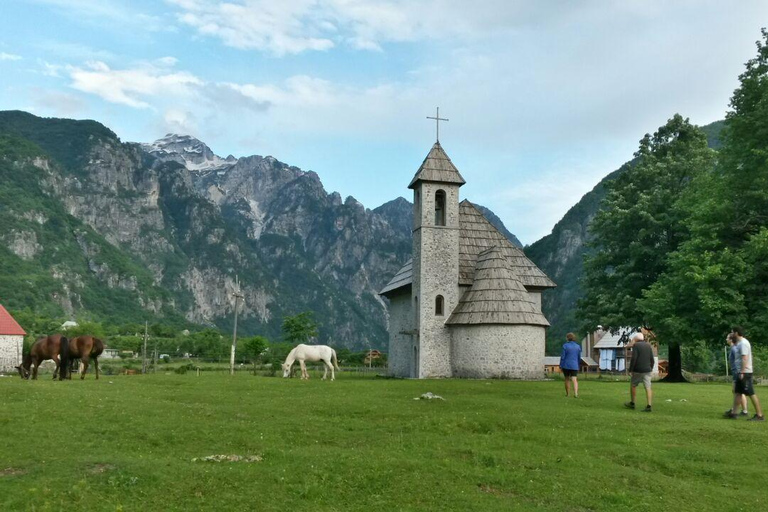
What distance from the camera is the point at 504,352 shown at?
41.4 meters

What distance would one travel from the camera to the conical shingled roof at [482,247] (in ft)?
155

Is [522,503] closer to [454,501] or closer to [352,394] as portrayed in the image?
[454,501]

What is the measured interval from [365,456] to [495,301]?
99.2 ft

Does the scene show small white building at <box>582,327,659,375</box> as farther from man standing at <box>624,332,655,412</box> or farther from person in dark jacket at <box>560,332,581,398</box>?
man standing at <box>624,332,655,412</box>

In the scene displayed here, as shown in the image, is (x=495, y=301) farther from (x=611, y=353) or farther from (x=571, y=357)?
(x=611, y=353)

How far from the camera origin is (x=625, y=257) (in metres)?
49.2

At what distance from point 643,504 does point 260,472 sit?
6.24m

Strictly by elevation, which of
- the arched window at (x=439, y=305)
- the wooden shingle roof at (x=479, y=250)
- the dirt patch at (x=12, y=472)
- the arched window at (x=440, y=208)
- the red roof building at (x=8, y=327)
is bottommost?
the dirt patch at (x=12, y=472)

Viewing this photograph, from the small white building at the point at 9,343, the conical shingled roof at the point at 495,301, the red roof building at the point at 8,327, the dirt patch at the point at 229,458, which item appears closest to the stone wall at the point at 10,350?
the small white building at the point at 9,343

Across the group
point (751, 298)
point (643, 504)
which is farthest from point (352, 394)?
point (751, 298)

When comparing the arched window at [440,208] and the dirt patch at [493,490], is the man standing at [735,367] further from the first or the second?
the arched window at [440,208]

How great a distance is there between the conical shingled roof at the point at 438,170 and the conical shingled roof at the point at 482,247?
388 centimetres

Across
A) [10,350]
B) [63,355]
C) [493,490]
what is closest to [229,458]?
[493,490]

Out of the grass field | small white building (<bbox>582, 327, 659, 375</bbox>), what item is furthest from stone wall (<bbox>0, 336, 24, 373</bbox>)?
small white building (<bbox>582, 327, 659, 375</bbox>)
